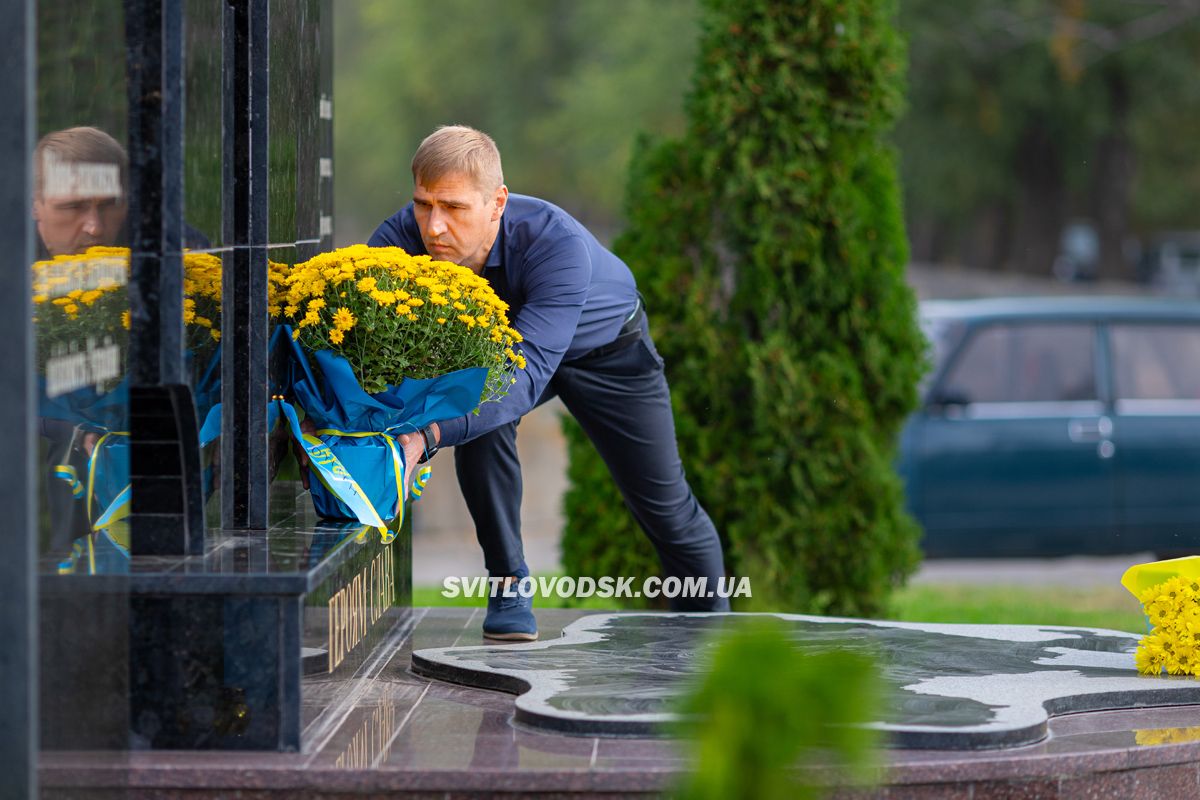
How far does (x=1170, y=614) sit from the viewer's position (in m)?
4.77

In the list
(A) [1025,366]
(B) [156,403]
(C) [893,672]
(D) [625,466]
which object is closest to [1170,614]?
(C) [893,672]

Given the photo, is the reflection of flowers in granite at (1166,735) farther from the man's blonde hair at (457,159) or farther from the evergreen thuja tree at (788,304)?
the evergreen thuja tree at (788,304)

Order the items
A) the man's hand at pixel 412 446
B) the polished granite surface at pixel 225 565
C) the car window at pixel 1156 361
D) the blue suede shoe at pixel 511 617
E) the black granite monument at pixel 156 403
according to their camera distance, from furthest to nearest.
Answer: the car window at pixel 1156 361, the blue suede shoe at pixel 511 617, the man's hand at pixel 412 446, the polished granite surface at pixel 225 565, the black granite monument at pixel 156 403

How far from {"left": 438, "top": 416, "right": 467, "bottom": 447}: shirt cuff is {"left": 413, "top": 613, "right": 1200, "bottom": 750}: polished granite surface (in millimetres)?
647

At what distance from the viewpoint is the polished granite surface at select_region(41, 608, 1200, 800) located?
3.72m

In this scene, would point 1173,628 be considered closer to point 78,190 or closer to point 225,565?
point 225,565

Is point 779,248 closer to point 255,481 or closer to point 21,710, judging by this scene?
point 255,481

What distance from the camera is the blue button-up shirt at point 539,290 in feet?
15.9

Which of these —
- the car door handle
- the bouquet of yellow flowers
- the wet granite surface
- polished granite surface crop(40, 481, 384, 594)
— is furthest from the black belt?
the car door handle

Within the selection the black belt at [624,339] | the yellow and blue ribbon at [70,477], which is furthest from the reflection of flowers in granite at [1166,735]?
the yellow and blue ribbon at [70,477]

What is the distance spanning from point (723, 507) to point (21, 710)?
4.09 meters

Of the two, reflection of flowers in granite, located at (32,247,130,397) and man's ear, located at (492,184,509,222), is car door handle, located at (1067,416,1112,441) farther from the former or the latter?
reflection of flowers in granite, located at (32,247,130,397)

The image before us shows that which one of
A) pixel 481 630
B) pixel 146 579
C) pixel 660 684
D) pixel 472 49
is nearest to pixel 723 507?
pixel 481 630

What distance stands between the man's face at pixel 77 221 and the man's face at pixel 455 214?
1.29 m
